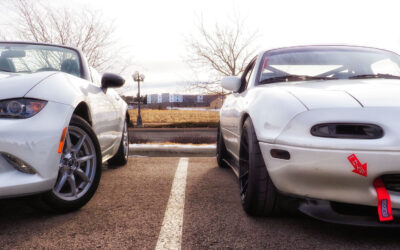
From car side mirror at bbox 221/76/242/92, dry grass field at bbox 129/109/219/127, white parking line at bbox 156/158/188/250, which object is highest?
car side mirror at bbox 221/76/242/92

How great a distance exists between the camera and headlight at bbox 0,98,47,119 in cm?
208

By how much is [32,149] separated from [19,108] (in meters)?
0.26

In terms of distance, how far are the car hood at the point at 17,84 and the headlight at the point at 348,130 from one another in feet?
5.68

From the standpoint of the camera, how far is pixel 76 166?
2.60 meters

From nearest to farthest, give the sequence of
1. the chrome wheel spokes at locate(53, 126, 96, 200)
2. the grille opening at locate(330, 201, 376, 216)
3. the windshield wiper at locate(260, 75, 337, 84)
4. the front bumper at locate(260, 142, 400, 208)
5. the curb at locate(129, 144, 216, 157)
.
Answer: the front bumper at locate(260, 142, 400, 208), the grille opening at locate(330, 201, 376, 216), the chrome wheel spokes at locate(53, 126, 96, 200), the windshield wiper at locate(260, 75, 337, 84), the curb at locate(129, 144, 216, 157)

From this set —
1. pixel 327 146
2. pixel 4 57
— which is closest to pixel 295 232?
pixel 327 146

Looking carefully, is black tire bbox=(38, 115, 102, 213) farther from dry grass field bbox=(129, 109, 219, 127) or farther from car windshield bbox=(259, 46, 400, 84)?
dry grass field bbox=(129, 109, 219, 127)

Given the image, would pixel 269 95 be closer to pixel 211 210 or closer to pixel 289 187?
pixel 289 187

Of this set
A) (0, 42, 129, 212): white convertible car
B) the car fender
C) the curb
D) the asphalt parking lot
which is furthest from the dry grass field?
the car fender

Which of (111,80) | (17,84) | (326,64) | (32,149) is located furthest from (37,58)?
(326,64)

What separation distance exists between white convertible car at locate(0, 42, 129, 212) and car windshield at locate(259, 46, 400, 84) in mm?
1534

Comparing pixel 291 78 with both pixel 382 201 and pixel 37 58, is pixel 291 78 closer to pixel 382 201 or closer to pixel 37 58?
pixel 382 201

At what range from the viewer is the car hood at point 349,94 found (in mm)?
1956

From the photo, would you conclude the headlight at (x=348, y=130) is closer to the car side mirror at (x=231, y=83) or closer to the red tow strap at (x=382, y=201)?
the red tow strap at (x=382, y=201)
